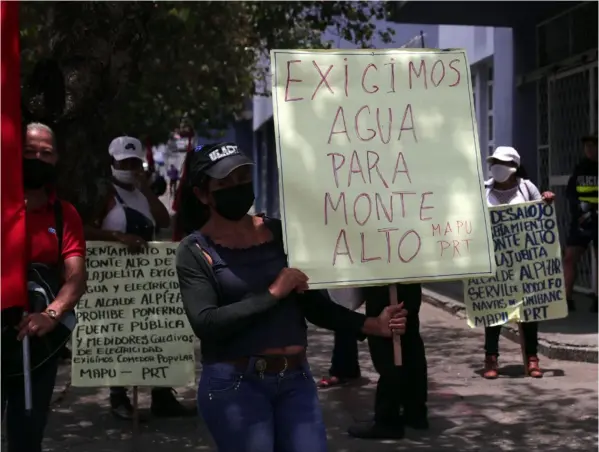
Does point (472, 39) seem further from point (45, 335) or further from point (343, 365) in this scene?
point (45, 335)

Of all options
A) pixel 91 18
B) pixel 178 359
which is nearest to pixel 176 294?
pixel 178 359

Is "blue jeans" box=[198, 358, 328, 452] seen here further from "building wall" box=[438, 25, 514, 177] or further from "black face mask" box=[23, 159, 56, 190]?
"building wall" box=[438, 25, 514, 177]

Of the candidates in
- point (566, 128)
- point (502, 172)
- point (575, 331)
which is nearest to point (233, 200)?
point (502, 172)

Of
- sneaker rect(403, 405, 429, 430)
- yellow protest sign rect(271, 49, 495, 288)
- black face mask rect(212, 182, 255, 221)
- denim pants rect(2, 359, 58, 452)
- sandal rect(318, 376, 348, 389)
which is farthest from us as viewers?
sandal rect(318, 376, 348, 389)

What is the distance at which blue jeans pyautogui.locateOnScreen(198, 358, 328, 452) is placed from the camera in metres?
3.48

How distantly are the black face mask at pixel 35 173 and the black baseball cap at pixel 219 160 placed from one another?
0.79m

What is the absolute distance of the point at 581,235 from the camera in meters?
11.1

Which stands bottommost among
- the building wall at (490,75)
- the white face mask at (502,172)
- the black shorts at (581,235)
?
the black shorts at (581,235)

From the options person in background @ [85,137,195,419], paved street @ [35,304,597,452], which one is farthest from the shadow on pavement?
person in background @ [85,137,195,419]

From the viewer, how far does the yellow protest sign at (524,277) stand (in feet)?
26.0

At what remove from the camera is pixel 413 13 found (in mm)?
13938

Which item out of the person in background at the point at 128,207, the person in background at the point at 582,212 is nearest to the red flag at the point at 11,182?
the person in background at the point at 128,207

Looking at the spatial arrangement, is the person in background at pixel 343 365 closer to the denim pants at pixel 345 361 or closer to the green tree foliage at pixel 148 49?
the denim pants at pixel 345 361

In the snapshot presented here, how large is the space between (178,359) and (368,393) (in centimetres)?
182
